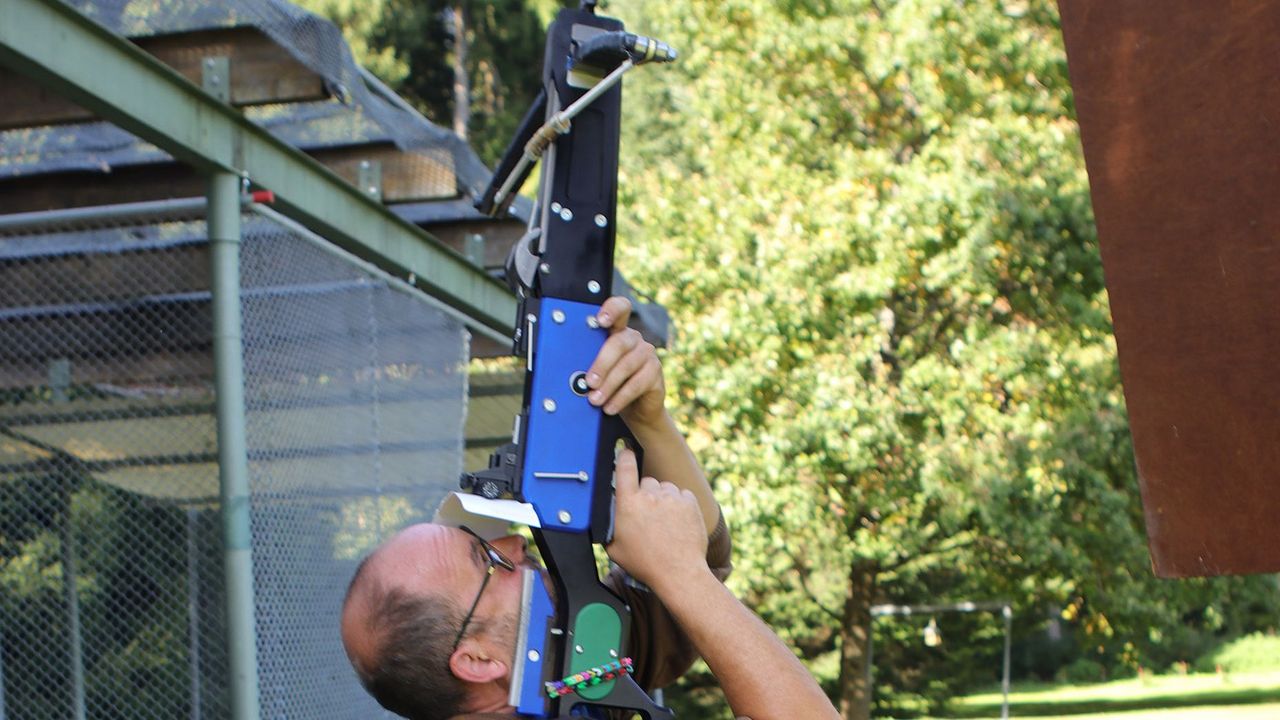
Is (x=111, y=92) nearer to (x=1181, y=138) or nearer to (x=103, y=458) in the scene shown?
(x=103, y=458)

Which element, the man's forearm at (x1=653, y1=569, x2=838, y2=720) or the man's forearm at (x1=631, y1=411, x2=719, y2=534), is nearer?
the man's forearm at (x1=653, y1=569, x2=838, y2=720)

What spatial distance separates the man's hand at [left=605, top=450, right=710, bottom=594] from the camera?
2.03 metres

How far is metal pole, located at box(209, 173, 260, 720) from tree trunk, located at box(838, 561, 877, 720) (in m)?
12.6

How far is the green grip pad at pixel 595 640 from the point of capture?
212cm

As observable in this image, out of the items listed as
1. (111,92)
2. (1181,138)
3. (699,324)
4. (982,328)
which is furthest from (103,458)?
Answer: (982,328)

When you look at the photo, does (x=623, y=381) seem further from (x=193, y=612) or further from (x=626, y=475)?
(x=193, y=612)

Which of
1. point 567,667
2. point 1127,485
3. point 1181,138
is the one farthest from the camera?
point 1127,485

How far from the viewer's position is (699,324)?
563 inches

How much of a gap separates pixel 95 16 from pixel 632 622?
323 cm

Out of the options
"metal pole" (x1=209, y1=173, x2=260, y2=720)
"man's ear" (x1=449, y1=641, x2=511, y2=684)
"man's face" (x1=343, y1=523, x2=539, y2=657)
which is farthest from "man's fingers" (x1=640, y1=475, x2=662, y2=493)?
"metal pole" (x1=209, y1=173, x2=260, y2=720)

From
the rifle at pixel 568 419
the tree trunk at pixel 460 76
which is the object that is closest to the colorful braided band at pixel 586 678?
the rifle at pixel 568 419

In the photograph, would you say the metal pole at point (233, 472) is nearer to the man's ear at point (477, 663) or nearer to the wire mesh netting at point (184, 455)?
the wire mesh netting at point (184, 455)

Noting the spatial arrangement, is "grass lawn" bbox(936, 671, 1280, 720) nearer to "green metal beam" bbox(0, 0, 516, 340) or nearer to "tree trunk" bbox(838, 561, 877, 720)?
"tree trunk" bbox(838, 561, 877, 720)

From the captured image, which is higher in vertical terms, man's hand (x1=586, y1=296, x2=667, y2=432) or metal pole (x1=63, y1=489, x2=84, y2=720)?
man's hand (x1=586, y1=296, x2=667, y2=432)
